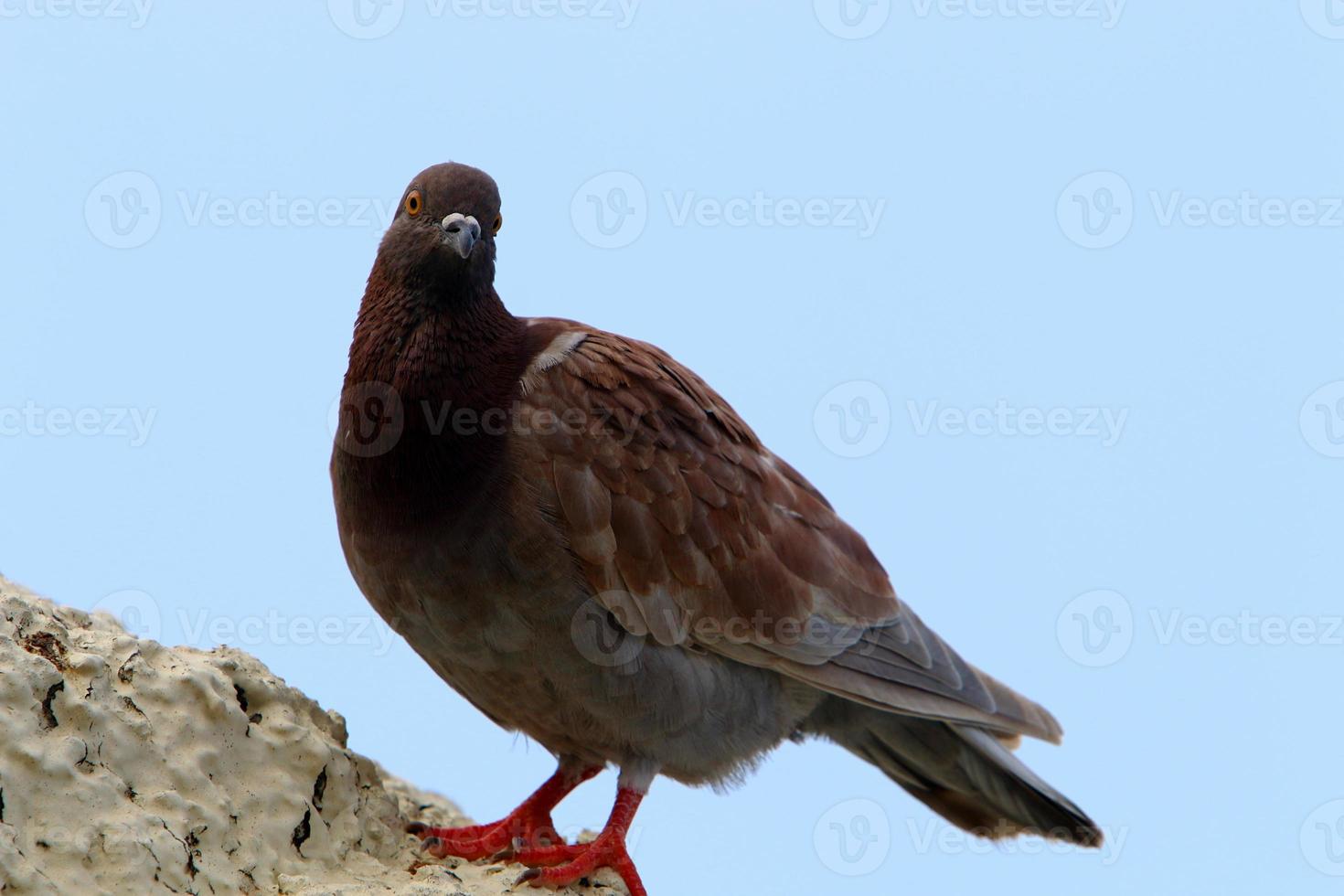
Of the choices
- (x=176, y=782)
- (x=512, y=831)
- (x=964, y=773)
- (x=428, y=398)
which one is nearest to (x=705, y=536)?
(x=428, y=398)

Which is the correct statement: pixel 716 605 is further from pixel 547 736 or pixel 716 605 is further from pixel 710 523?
pixel 547 736

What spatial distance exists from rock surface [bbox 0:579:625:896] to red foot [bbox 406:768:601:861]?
152mm

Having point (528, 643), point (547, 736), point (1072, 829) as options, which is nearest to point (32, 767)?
point (528, 643)

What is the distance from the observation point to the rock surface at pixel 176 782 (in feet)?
15.3

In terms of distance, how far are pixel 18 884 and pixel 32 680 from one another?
75cm

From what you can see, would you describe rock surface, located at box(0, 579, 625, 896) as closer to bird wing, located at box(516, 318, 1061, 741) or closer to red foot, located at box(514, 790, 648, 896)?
red foot, located at box(514, 790, 648, 896)

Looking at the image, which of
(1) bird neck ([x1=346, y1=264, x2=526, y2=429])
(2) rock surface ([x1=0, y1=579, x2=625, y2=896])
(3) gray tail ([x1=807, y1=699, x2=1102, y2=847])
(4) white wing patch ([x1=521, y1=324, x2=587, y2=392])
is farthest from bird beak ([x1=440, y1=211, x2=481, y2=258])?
(3) gray tail ([x1=807, y1=699, x2=1102, y2=847])

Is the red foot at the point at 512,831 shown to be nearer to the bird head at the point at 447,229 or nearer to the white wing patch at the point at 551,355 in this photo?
the white wing patch at the point at 551,355

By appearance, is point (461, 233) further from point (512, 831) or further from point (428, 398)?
point (512, 831)

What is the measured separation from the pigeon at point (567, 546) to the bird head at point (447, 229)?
1cm

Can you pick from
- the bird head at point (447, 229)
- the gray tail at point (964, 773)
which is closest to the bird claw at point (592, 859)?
the gray tail at point (964, 773)

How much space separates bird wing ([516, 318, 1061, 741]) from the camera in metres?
6.08

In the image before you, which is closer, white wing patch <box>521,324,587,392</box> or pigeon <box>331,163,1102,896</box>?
pigeon <box>331,163,1102,896</box>

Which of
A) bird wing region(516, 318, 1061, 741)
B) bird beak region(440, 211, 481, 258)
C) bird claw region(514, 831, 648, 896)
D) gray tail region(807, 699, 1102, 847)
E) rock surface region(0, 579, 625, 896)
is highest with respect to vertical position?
bird beak region(440, 211, 481, 258)
